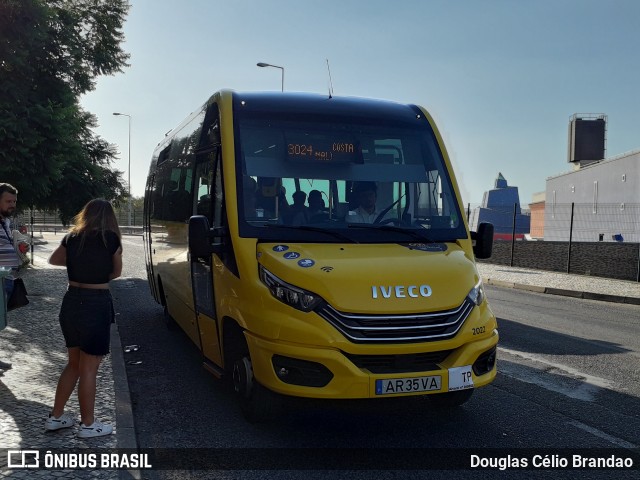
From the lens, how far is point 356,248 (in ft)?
16.6

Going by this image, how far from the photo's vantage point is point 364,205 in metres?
5.46

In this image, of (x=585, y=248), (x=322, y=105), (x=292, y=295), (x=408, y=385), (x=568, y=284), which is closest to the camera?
(x=408, y=385)

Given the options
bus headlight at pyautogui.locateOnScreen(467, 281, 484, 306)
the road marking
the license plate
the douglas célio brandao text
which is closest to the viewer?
the douglas célio brandao text

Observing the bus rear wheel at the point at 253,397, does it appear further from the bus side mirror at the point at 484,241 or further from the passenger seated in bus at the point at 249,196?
the bus side mirror at the point at 484,241

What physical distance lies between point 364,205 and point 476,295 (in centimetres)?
122

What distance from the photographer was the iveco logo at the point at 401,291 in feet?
14.9

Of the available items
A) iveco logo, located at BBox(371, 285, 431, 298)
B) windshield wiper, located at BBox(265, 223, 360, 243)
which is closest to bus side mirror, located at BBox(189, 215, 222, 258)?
windshield wiper, located at BBox(265, 223, 360, 243)

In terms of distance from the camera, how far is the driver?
540 centimetres

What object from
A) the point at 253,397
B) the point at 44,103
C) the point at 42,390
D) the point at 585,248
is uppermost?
the point at 44,103

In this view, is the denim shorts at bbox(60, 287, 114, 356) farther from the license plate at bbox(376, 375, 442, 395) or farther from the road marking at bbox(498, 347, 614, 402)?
the road marking at bbox(498, 347, 614, 402)

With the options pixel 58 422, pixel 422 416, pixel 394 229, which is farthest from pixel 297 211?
pixel 58 422

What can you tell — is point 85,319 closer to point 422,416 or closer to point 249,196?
point 249,196

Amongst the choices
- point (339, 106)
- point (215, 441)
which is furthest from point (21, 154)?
point (215, 441)

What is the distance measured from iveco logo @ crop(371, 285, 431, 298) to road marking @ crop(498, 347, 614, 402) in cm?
229
